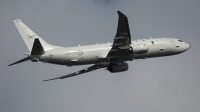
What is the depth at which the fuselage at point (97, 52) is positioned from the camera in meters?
52.8

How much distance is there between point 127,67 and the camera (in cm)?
5938

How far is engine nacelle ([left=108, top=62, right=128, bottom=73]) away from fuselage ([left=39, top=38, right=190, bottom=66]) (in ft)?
8.39

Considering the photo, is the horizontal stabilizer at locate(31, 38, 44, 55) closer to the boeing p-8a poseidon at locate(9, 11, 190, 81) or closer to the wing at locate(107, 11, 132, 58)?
the boeing p-8a poseidon at locate(9, 11, 190, 81)

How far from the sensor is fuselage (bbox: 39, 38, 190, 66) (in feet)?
173

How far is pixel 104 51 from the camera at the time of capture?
55.4 meters

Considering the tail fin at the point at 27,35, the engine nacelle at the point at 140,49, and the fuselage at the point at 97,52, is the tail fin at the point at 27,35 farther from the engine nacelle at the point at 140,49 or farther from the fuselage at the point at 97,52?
the engine nacelle at the point at 140,49

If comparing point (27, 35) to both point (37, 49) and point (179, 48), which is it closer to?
point (37, 49)

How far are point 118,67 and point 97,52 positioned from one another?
17.7ft

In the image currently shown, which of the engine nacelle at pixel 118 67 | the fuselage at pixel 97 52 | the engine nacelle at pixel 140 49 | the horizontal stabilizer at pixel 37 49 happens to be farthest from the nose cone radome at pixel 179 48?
the horizontal stabilizer at pixel 37 49

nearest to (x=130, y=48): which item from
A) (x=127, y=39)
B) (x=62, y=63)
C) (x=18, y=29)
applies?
(x=127, y=39)

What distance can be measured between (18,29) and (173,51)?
23.2m

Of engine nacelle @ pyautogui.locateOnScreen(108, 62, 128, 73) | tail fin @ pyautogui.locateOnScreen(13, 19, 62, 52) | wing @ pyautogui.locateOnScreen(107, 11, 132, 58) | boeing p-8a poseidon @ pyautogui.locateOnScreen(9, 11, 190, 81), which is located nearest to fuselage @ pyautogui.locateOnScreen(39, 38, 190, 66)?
boeing p-8a poseidon @ pyautogui.locateOnScreen(9, 11, 190, 81)

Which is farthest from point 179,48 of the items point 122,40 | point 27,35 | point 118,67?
point 27,35

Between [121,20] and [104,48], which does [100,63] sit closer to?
[104,48]
